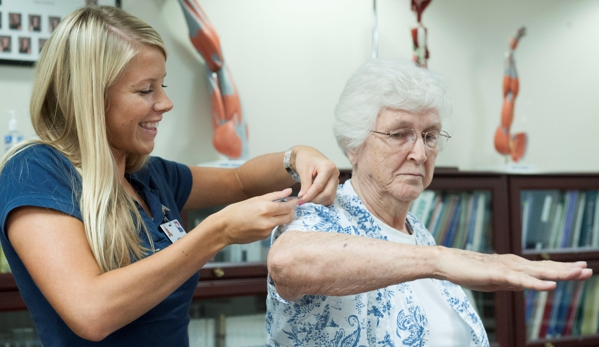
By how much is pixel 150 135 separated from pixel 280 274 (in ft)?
1.54

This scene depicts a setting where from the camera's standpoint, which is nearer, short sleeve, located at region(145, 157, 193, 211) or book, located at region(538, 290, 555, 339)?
short sleeve, located at region(145, 157, 193, 211)

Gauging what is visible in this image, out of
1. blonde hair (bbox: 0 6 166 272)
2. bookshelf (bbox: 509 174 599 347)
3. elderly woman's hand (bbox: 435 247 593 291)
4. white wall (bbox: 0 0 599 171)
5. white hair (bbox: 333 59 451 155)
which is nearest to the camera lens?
elderly woman's hand (bbox: 435 247 593 291)

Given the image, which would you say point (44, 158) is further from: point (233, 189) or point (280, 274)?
point (233, 189)

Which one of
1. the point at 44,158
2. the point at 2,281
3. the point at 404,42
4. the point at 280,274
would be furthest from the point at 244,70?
the point at 280,274

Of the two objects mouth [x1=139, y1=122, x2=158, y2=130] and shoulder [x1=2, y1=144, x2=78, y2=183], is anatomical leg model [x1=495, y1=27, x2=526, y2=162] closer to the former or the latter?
mouth [x1=139, y1=122, x2=158, y2=130]

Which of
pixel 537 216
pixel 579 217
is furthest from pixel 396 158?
pixel 579 217

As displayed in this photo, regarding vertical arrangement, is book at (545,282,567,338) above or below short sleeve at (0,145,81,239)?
below

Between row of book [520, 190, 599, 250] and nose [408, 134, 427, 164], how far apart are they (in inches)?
59.0

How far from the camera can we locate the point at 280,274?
98 centimetres

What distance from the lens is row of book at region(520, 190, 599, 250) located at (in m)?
2.71

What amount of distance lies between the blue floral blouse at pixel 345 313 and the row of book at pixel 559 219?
1553 mm

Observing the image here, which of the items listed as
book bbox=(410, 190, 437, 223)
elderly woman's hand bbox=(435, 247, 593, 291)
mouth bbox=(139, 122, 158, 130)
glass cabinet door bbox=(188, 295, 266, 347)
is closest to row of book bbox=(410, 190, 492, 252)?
book bbox=(410, 190, 437, 223)

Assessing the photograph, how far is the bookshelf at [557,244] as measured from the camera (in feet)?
8.53

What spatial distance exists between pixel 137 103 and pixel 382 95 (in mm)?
576
